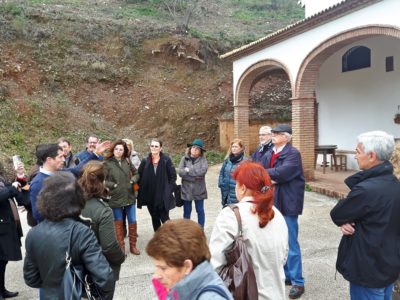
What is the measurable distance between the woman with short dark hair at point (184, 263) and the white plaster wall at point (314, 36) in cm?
786

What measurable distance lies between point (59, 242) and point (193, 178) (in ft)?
12.2

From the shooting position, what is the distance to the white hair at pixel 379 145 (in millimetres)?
2584


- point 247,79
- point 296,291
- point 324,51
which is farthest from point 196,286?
point 247,79

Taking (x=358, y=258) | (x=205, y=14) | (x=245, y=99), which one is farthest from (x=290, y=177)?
(x=205, y=14)

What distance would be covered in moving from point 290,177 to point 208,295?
258cm

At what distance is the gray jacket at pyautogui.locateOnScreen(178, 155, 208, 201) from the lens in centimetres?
583

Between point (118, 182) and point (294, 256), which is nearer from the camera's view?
point (294, 256)

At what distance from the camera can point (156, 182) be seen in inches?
215

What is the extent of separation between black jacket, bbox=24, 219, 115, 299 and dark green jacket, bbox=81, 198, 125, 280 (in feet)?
1.37

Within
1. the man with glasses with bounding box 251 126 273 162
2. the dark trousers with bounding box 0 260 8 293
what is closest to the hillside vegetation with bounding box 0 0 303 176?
the dark trousers with bounding box 0 260 8 293

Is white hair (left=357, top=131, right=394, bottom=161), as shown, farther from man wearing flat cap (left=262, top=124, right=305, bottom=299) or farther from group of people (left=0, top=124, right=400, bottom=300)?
man wearing flat cap (left=262, top=124, right=305, bottom=299)

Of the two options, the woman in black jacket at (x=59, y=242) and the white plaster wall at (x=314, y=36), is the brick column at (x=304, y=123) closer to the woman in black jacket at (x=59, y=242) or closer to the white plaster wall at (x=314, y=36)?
the white plaster wall at (x=314, y=36)

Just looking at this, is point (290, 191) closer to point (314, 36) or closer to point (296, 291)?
point (296, 291)

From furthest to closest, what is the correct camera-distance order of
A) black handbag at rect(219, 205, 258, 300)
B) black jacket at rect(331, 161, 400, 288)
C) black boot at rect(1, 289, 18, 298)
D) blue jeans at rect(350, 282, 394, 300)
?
black boot at rect(1, 289, 18, 298), blue jeans at rect(350, 282, 394, 300), black jacket at rect(331, 161, 400, 288), black handbag at rect(219, 205, 258, 300)
